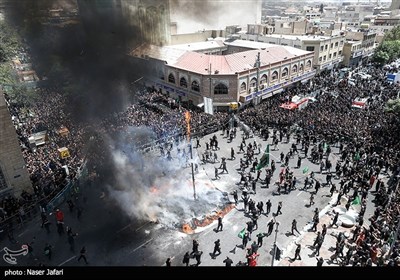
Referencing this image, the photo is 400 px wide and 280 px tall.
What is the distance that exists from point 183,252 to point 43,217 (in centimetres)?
825

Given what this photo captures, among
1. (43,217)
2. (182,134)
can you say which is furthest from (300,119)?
(43,217)

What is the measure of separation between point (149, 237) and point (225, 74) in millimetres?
23073

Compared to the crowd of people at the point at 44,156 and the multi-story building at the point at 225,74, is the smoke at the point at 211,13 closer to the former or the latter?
the multi-story building at the point at 225,74

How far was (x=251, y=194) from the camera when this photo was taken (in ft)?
66.5

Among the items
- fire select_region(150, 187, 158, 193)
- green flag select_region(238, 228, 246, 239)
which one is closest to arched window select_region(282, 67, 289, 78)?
fire select_region(150, 187, 158, 193)

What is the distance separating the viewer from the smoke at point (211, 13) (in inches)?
996

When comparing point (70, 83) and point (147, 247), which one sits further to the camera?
point (70, 83)

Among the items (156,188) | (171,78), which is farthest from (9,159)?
(171,78)

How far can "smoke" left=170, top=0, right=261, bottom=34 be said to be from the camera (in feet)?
83.0

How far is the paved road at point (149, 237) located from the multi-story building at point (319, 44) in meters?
35.8

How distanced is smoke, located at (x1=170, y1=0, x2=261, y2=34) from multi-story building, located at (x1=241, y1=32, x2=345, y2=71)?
5.46 metres

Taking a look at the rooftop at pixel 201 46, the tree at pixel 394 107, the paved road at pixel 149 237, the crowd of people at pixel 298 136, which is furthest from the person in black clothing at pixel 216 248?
the rooftop at pixel 201 46

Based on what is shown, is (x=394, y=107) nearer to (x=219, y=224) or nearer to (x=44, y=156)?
(x=219, y=224)
